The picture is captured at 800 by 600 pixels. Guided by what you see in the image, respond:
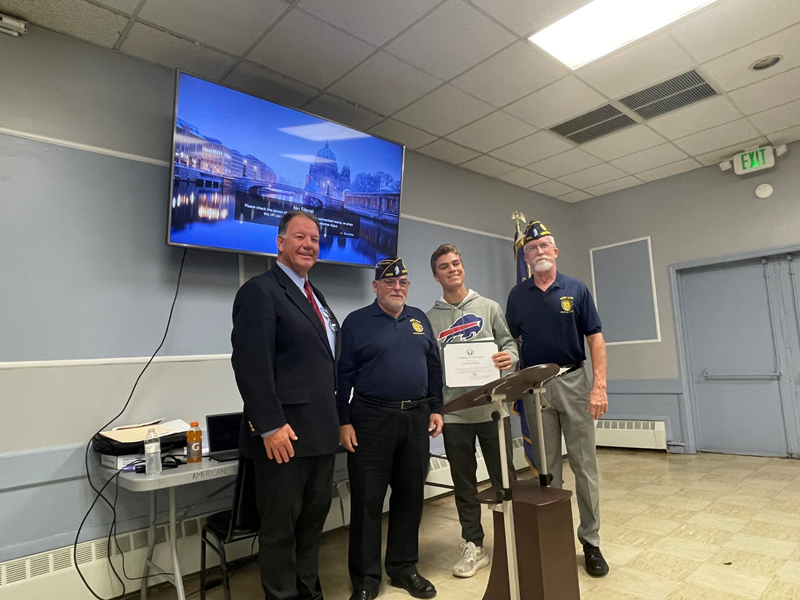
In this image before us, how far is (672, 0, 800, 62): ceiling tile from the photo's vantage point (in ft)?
8.96

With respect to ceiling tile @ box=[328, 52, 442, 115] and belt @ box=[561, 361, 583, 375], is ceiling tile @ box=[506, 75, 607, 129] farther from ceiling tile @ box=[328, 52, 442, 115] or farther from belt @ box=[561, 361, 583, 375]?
belt @ box=[561, 361, 583, 375]

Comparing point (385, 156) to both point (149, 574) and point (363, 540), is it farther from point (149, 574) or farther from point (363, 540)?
point (149, 574)

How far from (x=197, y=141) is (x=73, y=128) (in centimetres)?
60

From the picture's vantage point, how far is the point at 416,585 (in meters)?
2.21

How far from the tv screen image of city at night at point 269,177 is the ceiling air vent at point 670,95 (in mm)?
1790

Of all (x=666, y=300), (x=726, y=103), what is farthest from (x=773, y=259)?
(x=726, y=103)

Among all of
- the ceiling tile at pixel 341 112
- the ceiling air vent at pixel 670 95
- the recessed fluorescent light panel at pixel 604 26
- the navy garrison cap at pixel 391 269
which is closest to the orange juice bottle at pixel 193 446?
the navy garrison cap at pixel 391 269

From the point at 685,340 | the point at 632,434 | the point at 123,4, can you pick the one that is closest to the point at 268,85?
the point at 123,4

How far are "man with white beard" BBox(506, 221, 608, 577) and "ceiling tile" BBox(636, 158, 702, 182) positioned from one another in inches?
130

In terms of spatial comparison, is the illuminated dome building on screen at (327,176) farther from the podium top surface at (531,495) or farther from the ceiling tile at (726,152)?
the ceiling tile at (726,152)

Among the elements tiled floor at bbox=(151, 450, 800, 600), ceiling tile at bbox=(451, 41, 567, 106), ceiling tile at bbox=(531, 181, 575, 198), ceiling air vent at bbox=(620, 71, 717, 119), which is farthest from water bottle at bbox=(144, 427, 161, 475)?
ceiling tile at bbox=(531, 181, 575, 198)

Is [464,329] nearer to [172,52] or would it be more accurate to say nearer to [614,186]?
[172,52]

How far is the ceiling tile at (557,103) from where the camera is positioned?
11.3ft

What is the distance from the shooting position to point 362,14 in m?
2.61
